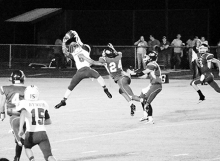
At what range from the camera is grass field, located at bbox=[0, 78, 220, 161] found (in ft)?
46.0

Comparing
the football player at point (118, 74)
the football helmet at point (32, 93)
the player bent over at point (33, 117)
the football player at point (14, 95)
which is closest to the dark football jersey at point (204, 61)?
the football player at point (118, 74)

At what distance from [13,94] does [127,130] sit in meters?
5.01

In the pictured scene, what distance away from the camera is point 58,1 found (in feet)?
166

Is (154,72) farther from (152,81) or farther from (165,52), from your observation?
(165,52)

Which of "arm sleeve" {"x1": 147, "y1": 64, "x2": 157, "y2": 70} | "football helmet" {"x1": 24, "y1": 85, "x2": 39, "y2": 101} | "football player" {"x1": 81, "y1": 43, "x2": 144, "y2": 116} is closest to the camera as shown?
"football helmet" {"x1": 24, "y1": 85, "x2": 39, "y2": 101}

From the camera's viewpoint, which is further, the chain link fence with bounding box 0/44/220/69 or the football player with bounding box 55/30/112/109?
the chain link fence with bounding box 0/44/220/69

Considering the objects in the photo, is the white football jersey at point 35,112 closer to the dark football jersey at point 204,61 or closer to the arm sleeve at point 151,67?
the arm sleeve at point 151,67

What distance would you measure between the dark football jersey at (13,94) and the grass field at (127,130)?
1187 mm

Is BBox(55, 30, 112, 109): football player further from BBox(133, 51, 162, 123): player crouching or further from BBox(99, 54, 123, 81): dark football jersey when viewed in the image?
BBox(133, 51, 162, 123): player crouching

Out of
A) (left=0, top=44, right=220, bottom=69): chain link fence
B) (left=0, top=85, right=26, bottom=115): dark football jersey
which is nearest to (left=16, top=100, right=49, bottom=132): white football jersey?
(left=0, top=85, right=26, bottom=115): dark football jersey

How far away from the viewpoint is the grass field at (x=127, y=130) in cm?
1402

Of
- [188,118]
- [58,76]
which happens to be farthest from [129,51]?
[188,118]

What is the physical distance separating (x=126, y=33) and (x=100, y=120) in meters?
30.3

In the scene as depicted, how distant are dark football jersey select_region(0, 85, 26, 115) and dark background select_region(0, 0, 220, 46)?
34617mm
